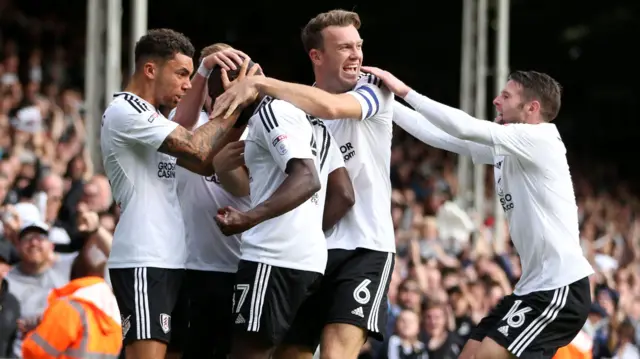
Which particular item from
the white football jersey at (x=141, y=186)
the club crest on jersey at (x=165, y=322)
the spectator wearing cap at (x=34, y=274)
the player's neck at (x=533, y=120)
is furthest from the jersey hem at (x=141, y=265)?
the spectator wearing cap at (x=34, y=274)

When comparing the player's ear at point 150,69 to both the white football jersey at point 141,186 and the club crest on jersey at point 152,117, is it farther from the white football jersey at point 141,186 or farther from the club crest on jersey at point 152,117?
the club crest on jersey at point 152,117

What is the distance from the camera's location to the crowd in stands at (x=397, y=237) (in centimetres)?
1001

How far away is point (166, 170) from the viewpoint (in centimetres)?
698

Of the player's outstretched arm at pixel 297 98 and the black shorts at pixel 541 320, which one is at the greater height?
the player's outstretched arm at pixel 297 98

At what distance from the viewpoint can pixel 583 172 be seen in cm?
2639

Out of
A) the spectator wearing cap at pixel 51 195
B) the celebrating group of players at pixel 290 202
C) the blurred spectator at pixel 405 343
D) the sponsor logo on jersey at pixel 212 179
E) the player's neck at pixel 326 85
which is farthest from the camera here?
the spectator wearing cap at pixel 51 195

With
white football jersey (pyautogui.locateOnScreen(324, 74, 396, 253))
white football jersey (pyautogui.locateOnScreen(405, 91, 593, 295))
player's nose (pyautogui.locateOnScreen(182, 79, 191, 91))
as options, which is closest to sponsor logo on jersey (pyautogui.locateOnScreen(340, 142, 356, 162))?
white football jersey (pyautogui.locateOnScreen(324, 74, 396, 253))

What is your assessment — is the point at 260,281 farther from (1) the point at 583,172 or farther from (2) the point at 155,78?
(1) the point at 583,172

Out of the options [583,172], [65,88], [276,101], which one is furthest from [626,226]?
[276,101]

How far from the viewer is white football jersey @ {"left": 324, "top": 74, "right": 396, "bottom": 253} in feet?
23.4

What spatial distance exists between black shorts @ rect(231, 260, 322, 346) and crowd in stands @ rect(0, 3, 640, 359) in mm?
2311

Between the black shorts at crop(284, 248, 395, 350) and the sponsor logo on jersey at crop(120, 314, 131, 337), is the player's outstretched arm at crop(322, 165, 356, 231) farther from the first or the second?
the sponsor logo on jersey at crop(120, 314, 131, 337)

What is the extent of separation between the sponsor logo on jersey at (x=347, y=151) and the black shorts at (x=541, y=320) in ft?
4.17

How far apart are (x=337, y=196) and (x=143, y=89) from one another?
1.16m
